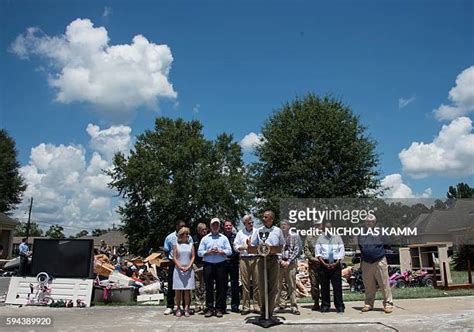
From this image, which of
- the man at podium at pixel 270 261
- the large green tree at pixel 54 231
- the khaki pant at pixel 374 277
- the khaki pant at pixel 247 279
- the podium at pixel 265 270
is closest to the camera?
the podium at pixel 265 270

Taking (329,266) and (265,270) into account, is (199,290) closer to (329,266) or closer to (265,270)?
(265,270)

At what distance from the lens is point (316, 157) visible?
27828 mm

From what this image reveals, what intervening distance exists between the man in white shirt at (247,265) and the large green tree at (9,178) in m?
44.7

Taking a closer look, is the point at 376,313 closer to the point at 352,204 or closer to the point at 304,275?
the point at 304,275

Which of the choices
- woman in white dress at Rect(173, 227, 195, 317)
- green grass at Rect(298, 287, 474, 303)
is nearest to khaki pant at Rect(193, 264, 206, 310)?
woman in white dress at Rect(173, 227, 195, 317)

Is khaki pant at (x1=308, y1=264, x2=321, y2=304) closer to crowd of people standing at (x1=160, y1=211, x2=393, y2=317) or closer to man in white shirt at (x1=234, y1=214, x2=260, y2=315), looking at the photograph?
crowd of people standing at (x1=160, y1=211, x2=393, y2=317)

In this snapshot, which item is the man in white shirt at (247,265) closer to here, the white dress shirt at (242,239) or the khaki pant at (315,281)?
the white dress shirt at (242,239)

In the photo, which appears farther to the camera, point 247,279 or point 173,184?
point 173,184

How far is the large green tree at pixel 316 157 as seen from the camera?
92.1ft

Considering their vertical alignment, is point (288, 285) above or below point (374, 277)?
below

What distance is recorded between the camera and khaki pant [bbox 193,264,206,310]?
9.83 meters

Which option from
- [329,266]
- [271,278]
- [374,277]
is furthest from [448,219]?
[271,278]

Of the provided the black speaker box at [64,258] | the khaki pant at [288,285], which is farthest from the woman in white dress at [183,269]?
the black speaker box at [64,258]

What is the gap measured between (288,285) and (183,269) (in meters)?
2.34
